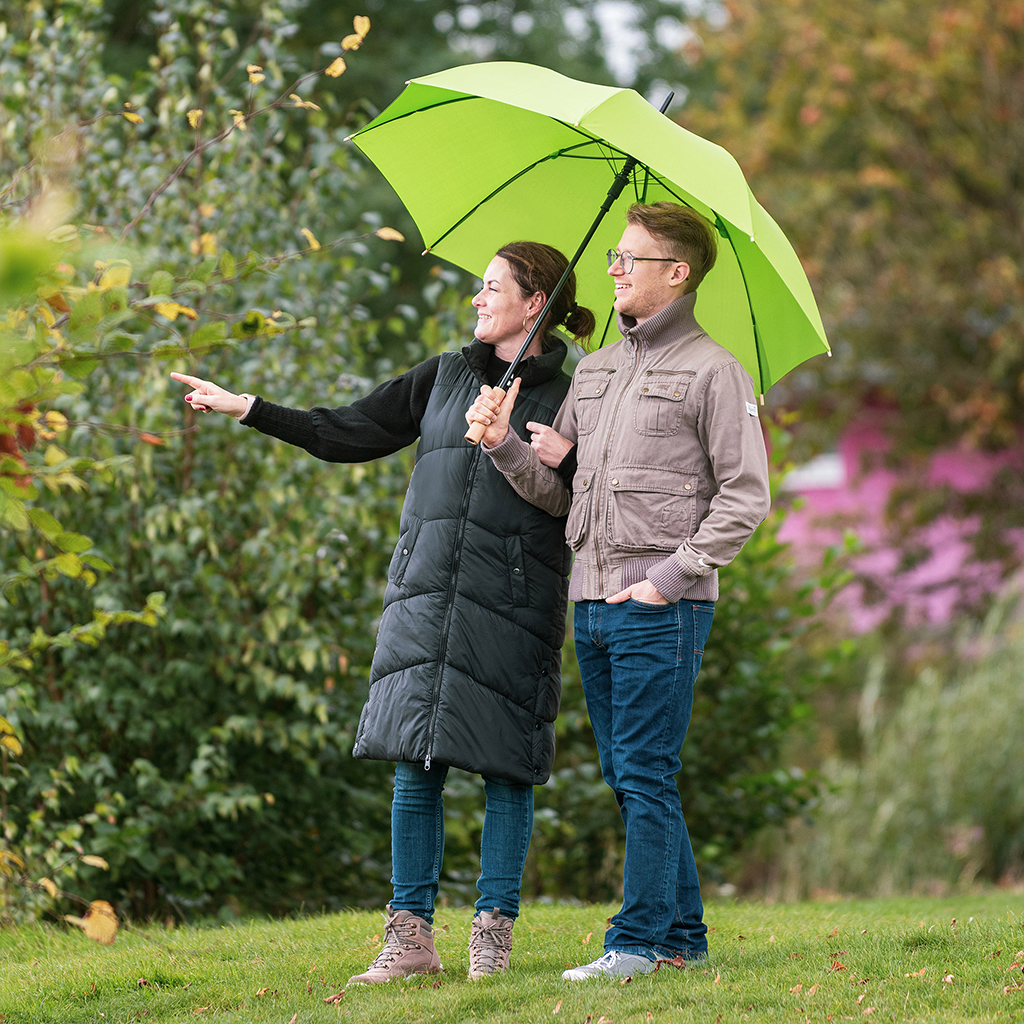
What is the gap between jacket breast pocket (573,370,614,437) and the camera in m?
3.13

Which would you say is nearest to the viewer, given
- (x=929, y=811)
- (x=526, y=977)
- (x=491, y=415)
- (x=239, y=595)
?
(x=491, y=415)

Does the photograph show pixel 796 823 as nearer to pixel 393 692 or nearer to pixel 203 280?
pixel 393 692

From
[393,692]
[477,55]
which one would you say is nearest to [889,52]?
[477,55]

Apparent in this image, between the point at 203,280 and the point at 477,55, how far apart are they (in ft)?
39.9

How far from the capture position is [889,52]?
1066 cm

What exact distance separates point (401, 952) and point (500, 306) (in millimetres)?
1689

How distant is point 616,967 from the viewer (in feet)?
9.71

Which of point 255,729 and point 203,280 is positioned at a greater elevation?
point 203,280

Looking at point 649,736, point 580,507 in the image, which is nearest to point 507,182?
point 580,507

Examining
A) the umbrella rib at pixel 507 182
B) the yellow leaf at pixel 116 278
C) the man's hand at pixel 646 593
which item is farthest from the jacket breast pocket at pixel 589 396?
the yellow leaf at pixel 116 278

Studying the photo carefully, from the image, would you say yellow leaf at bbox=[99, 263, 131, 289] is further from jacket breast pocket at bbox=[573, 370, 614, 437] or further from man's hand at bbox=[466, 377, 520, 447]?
jacket breast pocket at bbox=[573, 370, 614, 437]

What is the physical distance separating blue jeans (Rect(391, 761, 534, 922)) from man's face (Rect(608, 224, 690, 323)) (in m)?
1.27

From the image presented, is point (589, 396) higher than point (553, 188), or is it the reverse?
point (553, 188)

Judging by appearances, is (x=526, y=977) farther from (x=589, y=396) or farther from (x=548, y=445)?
(x=589, y=396)
